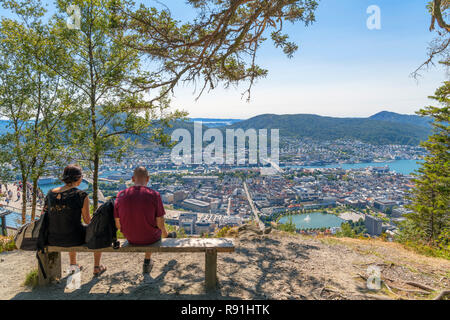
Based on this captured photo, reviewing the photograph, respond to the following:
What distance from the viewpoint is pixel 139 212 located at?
7.74ft

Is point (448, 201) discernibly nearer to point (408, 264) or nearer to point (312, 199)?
point (408, 264)

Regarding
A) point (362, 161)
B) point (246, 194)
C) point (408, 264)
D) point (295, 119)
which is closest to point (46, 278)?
point (408, 264)

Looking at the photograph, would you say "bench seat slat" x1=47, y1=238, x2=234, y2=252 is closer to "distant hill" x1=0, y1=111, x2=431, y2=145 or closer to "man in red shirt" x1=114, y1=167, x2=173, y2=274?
"man in red shirt" x1=114, y1=167, x2=173, y2=274

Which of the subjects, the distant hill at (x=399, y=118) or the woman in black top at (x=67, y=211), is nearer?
the woman in black top at (x=67, y=211)

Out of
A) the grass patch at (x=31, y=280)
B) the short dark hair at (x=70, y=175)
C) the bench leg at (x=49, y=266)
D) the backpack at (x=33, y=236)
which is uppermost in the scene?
the short dark hair at (x=70, y=175)

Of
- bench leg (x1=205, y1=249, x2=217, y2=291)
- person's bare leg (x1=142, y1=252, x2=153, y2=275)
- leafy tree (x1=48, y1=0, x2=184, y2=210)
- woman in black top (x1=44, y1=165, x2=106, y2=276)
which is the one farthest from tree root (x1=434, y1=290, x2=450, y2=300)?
leafy tree (x1=48, y1=0, x2=184, y2=210)

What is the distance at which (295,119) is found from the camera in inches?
3698

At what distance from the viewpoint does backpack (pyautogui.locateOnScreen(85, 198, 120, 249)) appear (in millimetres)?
2304

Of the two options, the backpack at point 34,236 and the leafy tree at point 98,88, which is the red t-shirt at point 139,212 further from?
the leafy tree at point 98,88

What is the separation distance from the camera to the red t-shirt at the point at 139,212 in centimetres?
235

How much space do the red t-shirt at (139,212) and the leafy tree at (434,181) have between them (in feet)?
33.6

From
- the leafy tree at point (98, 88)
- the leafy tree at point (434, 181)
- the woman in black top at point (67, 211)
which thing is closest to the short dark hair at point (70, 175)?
the woman in black top at point (67, 211)
